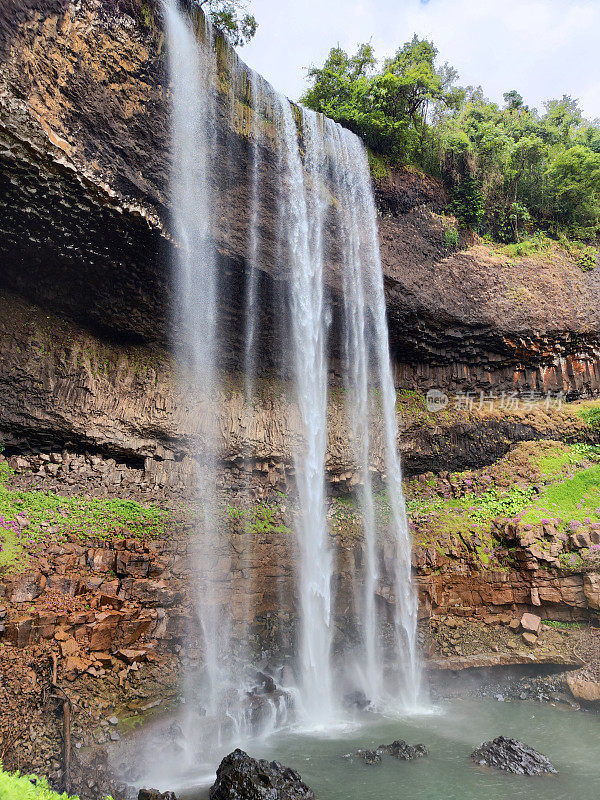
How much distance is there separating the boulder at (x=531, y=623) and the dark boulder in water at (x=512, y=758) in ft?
12.5

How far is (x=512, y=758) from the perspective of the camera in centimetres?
698

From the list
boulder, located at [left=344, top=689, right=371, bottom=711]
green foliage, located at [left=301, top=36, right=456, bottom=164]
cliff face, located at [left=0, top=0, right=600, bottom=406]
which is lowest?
boulder, located at [left=344, top=689, right=371, bottom=711]

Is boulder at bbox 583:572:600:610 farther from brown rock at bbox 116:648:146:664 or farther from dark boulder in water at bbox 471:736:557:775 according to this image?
brown rock at bbox 116:648:146:664

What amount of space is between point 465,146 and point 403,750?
741 inches

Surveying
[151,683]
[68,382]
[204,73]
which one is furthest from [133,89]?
[151,683]

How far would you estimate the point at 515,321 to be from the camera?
16703 mm

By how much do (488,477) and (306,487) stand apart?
20.1ft

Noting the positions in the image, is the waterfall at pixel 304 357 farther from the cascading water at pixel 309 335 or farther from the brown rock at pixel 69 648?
the brown rock at pixel 69 648

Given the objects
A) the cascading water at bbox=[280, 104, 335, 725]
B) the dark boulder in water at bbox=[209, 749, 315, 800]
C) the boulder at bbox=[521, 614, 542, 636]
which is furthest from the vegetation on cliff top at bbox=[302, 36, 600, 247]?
the dark boulder in water at bbox=[209, 749, 315, 800]

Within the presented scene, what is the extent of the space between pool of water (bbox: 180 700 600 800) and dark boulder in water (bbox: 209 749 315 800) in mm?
539

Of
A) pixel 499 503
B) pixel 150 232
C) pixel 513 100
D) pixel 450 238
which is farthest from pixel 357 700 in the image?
pixel 513 100

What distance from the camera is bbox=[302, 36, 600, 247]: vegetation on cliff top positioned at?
54.3 ft

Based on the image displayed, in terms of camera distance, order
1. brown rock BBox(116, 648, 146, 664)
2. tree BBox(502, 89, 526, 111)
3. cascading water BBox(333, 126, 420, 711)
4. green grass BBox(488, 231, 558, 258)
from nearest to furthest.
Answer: brown rock BBox(116, 648, 146, 664) < cascading water BBox(333, 126, 420, 711) < green grass BBox(488, 231, 558, 258) < tree BBox(502, 89, 526, 111)

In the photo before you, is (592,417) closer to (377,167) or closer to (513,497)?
(513,497)
